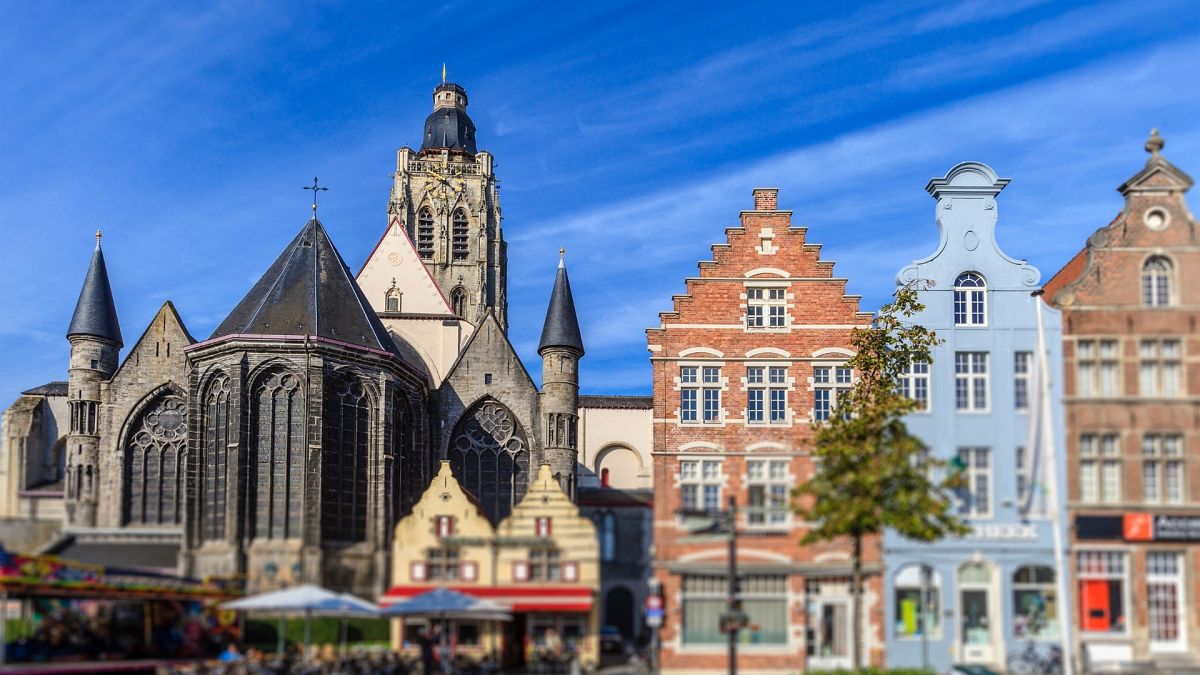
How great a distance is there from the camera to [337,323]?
149ft

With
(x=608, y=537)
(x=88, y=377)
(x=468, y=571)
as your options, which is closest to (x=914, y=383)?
(x=608, y=537)

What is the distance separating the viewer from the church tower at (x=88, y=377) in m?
47.3

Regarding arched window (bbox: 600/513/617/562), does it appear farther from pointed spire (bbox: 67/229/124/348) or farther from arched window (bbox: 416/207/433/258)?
arched window (bbox: 416/207/433/258)

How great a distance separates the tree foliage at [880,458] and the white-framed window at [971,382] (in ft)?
2.95

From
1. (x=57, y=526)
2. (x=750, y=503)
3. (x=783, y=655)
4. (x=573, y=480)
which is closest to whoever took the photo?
(x=783, y=655)

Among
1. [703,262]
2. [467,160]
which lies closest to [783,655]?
[703,262]

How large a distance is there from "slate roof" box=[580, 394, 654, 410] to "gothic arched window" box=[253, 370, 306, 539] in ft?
78.4

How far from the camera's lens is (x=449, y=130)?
90562mm

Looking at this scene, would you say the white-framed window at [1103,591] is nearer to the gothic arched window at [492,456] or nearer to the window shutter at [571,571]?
the window shutter at [571,571]

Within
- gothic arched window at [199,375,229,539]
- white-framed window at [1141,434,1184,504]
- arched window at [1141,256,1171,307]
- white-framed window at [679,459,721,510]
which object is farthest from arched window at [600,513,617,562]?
arched window at [1141,256,1171,307]

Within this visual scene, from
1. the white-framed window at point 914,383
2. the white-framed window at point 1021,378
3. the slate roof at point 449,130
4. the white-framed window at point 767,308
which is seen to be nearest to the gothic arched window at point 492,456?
the white-framed window at point 767,308

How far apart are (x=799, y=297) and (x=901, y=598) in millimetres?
7880

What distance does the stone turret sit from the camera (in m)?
51.4

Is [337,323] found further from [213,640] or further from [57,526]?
[213,640]
